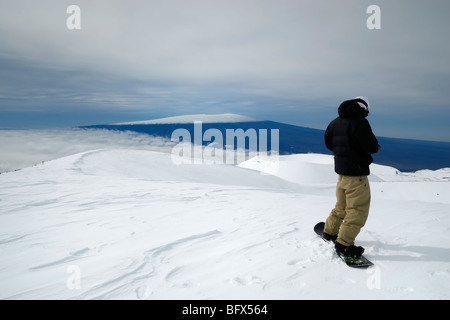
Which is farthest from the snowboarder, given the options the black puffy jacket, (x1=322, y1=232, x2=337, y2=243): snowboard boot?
(x1=322, y1=232, x2=337, y2=243): snowboard boot

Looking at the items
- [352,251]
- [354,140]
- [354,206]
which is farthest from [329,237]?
[354,140]

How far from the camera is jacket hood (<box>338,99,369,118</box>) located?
3.33 meters

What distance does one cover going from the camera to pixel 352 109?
A: 3338mm

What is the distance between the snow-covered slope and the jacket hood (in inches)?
81.2

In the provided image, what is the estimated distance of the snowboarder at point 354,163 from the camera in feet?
10.8

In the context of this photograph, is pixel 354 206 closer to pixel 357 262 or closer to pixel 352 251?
pixel 352 251

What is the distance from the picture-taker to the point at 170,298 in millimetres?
2672

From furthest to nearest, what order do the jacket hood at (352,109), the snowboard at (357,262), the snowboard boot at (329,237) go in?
1. the snowboard boot at (329,237)
2. the jacket hood at (352,109)
3. the snowboard at (357,262)

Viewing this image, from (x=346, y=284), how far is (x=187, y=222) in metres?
3.33

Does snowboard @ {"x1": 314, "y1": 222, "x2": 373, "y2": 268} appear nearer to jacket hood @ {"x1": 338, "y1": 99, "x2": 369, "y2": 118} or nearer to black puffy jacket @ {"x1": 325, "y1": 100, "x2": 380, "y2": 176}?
black puffy jacket @ {"x1": 325, "y1": 100, "x2": 380, "y2": 176}

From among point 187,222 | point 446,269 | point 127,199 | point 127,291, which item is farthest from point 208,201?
point 446,269

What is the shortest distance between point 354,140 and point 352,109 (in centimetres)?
44

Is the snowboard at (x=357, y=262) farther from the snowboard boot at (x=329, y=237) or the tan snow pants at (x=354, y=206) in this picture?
the snowboard boot at (x=329, y=237)

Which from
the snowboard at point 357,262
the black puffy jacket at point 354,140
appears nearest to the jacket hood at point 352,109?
the black puffy jacket at point 354,140
